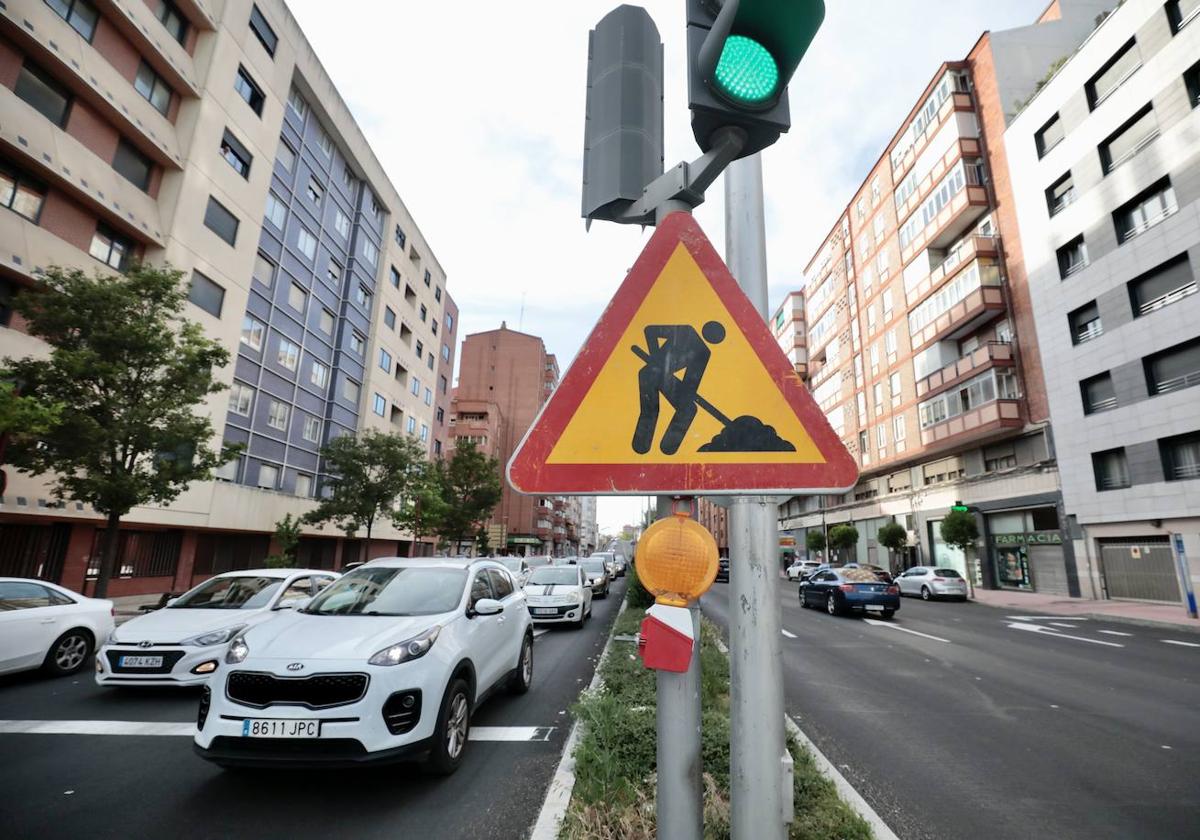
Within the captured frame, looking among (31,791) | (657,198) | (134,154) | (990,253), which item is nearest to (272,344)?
(134,154)

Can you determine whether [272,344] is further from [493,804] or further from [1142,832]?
[1142,832]

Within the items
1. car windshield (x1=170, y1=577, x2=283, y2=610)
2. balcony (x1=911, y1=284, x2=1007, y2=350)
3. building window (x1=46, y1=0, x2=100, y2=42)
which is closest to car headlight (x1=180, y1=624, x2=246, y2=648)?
car windshield (x1=170, y1=577, x2=283, y2=610)

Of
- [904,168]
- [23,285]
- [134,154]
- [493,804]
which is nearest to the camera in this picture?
[493,804]

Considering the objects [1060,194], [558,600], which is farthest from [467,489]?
[1060,194]

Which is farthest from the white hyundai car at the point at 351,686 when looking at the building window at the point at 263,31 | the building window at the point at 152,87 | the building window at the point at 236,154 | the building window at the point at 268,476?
the building window at the point at 263,31

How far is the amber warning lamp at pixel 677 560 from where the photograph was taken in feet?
4.70

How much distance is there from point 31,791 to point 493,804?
10.7ft

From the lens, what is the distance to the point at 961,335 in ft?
104

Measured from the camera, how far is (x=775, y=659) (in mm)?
2012

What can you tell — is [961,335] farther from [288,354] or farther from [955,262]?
[288,354]

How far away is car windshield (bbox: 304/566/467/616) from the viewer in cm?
524

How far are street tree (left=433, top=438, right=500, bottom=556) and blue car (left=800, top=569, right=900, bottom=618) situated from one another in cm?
2464

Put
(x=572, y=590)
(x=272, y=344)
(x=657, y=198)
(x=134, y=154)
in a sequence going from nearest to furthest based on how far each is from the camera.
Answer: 1. (x=657, y=198)
2. (x=572, y=590)
3. (x=134, y=154)
4. (x=272, y=344)

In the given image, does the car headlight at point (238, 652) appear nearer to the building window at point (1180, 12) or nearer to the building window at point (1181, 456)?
the building window at point (1181, 456)
